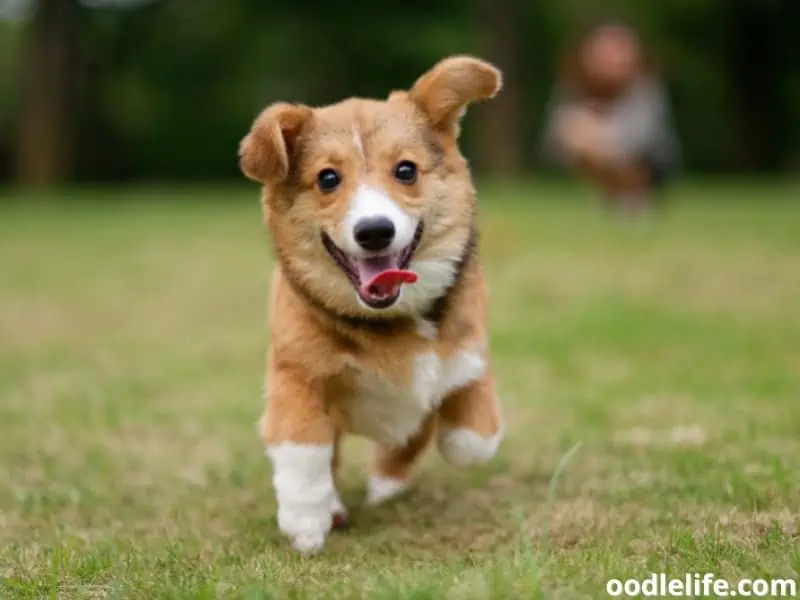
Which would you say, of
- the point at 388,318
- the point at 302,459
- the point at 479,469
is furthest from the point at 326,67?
the point at 302,459

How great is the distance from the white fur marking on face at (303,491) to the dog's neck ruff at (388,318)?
1.10ft

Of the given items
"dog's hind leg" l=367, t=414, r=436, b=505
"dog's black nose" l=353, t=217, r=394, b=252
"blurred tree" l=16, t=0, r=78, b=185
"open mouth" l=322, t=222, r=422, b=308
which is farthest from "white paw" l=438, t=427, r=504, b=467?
"blurred tree" l=16, t=0, r=78, b=185

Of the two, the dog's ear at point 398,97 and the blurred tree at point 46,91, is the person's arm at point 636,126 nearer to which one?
the dog's ear at point 398,97

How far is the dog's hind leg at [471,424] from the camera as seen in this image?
297 centimetres

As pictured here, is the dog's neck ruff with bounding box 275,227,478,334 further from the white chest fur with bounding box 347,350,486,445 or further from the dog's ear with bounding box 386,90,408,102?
the dog's ear with bounding box 386,90,408,102

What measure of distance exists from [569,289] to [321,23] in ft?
62.5

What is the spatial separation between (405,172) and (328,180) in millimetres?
200

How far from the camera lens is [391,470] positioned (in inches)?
130

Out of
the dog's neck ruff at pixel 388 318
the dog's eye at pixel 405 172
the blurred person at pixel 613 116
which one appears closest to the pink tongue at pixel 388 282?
the dog's neck ruff at pixel 388 318

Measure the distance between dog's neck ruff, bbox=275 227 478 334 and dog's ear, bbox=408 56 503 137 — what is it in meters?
0.35

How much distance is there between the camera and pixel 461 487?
343 centimetres

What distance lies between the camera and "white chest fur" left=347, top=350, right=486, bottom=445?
109 inches

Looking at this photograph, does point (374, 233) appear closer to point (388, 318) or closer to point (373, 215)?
point (373, 215)

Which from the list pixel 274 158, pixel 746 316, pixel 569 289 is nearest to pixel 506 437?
pixel 274 158
